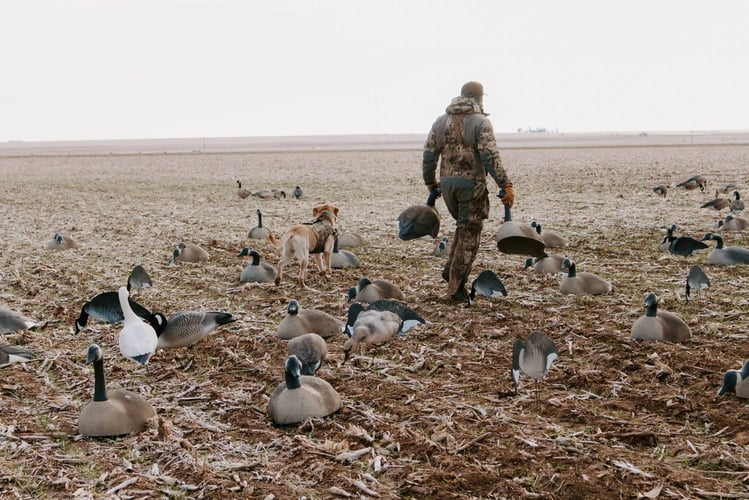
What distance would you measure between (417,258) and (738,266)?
19.3ft

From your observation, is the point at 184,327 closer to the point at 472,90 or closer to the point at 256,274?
the point at 256,274

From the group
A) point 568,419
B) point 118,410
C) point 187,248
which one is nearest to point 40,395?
point 118,410

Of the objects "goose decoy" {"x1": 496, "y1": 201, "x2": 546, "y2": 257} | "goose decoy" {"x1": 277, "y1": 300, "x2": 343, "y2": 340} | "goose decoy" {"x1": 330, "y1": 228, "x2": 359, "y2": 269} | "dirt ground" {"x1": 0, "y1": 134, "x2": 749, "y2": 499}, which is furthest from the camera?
"goose decoy" {"x1": 330, "y1": 228, "x2": 359, "y2": 269}

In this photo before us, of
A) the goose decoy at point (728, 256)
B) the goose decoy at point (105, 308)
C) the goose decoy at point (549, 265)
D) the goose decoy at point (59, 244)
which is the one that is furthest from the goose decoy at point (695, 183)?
the goose decoy at point (105, 308)

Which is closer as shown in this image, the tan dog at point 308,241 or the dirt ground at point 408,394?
the dirt ground at point 408,394

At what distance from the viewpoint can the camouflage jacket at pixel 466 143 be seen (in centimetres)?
978

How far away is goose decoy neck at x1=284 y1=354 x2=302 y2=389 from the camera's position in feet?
20.3

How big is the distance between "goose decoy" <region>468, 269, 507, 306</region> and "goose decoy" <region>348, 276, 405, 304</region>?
1.13 m

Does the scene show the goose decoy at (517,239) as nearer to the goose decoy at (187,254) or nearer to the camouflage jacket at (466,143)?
the camouflage jacket at (466,143)

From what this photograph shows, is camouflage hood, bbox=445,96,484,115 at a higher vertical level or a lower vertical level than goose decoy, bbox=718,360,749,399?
higher

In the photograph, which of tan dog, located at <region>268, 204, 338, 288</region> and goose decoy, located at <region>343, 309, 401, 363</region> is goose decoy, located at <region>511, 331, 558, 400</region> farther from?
tan dog, located at <region>268, 204, 338, 288</region>

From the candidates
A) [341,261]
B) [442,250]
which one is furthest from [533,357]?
[442,250]

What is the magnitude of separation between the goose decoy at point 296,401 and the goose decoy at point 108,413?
3.75 feet

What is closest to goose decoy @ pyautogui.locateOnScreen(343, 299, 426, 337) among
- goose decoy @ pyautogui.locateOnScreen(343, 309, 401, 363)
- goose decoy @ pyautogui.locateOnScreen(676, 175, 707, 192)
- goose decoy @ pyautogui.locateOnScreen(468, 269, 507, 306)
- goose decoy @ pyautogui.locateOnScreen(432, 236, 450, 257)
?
goose decoy @ pyautogui.locateOnScreen(343, 309, 401, 363)
